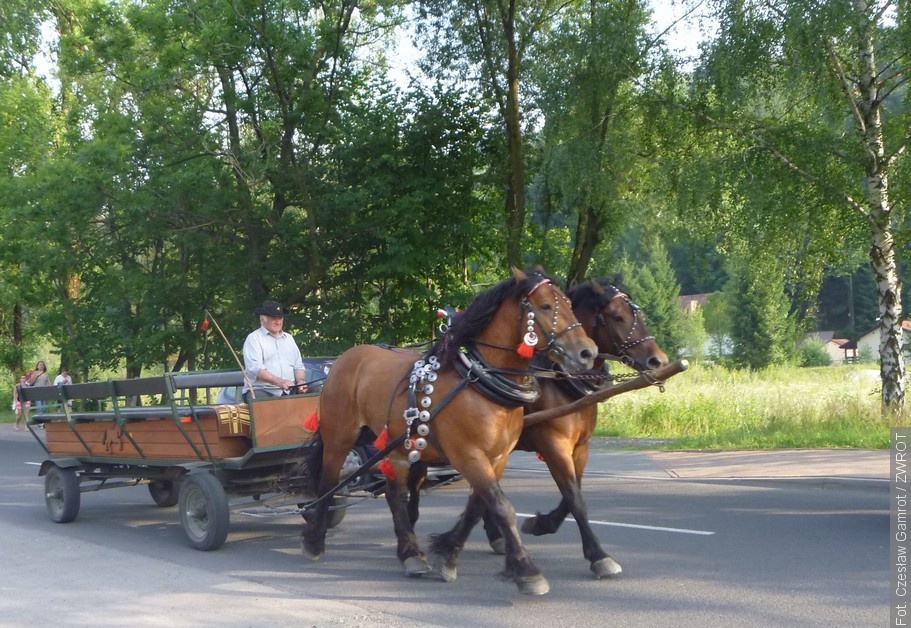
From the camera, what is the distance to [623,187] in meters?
18.5

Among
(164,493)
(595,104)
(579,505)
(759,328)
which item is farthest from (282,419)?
(759,328)

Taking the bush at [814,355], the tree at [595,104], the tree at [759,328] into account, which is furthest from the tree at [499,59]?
the bush at [814,355]

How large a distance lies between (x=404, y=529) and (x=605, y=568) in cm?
153

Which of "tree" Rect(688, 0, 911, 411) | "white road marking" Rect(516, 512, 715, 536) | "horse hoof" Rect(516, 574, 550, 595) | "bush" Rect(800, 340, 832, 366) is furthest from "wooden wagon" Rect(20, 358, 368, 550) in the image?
"bush" Rect(800, 340, 832, 366)

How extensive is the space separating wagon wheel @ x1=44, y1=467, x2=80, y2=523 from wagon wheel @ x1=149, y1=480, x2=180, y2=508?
3.81 feet

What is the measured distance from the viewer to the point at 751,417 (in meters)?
16.5

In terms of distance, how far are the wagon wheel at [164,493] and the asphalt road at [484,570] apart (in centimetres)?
35

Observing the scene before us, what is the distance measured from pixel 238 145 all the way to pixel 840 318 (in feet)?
197

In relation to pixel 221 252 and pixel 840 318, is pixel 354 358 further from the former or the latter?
pixel 840 318

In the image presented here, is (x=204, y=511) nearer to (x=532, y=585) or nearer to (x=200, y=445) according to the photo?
(x=200, y=445)

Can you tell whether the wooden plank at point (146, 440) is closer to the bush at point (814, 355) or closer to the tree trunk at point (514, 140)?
the tree trunk at point (514, 140)

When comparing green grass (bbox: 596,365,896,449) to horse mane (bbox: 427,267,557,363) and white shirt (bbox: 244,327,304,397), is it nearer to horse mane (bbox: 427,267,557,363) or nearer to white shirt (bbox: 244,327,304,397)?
white shirt (bbox: 244,327,304,397)

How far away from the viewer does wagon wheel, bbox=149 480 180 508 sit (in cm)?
1073

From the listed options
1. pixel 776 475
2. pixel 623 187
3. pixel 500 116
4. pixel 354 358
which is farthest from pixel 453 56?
pixel 354 358
